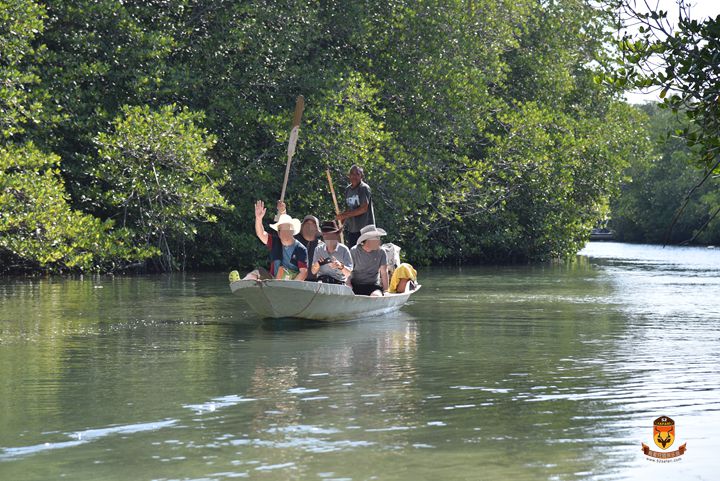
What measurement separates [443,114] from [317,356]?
21.9m

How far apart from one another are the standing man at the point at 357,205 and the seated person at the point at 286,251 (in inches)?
73.0

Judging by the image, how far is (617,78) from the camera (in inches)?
476

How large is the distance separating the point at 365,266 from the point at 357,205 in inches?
51.0

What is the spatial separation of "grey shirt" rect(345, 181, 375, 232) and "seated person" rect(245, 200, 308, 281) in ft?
6.41

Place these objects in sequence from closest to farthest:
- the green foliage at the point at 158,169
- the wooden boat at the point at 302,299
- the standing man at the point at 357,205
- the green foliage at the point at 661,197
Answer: the wooden boat at the point at 302,299
the standing man at the point at 357,205
the green foliage at the point at 158,169
the green foliage at the point at 661,197

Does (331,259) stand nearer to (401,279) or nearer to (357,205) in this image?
(357,205)

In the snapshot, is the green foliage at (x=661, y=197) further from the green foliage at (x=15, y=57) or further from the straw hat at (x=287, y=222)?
the straw hat at (x=287, y=222)

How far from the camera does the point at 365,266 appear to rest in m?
17.8

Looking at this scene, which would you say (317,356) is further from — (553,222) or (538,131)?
(553,222)

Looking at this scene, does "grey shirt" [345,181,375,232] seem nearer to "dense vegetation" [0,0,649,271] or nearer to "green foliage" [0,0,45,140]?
"dense vegetation" [0,0,649,271]

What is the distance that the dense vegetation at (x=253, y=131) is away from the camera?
2791cm

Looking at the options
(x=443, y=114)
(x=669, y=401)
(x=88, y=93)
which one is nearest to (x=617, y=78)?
(x=669, y=401)

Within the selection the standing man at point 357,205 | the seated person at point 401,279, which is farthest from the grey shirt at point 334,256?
the seated person at point 401,279

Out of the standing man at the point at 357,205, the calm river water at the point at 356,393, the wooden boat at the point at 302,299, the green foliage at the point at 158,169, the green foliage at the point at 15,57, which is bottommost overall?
the calm river water at the point at 356,393
